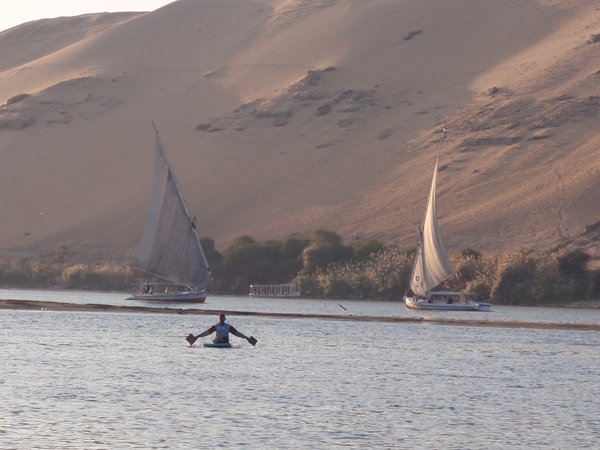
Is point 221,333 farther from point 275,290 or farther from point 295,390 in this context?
point 275,290

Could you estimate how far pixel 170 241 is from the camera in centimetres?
7219

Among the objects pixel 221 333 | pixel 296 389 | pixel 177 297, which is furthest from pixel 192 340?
pixel 177 297

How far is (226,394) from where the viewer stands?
29156 mm

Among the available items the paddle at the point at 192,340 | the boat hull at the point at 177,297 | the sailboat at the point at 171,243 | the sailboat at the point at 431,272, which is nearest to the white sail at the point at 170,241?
the sailboat at the point at 171,243

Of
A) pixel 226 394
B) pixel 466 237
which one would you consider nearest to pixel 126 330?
pixel 226 394

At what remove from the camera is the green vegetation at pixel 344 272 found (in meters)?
78.8

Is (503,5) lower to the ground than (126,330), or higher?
higher

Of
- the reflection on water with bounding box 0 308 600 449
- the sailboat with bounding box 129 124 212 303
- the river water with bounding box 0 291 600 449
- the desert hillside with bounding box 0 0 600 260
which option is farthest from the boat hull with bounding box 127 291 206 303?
the desert hillside with bounding box 0 0 600 260

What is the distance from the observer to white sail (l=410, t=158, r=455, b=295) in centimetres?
7112

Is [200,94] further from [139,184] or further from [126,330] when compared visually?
[126,330]

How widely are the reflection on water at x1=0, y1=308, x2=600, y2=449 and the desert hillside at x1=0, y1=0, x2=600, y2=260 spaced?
49274 mm

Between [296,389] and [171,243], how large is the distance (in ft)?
139

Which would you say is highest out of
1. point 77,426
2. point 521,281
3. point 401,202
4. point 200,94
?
point 200,94

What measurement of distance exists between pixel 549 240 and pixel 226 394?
6473 centimetres
